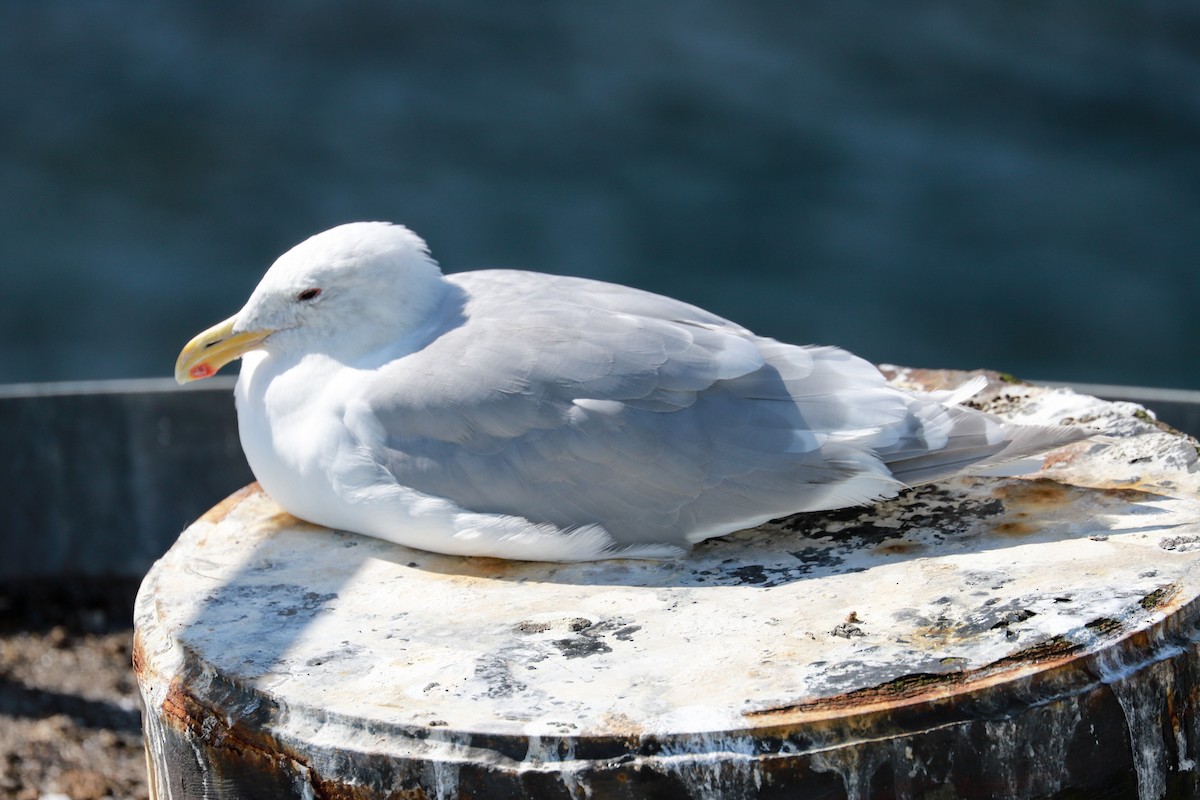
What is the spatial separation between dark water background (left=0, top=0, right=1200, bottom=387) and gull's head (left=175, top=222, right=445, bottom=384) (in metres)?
5.12

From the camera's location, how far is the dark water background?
844 centimetres

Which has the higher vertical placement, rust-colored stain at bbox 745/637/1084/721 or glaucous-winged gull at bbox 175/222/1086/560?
glaucous-winged gull at bbox 175/222/1086/560

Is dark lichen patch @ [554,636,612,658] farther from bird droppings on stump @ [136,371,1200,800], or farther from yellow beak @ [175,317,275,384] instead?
yellow beak @ [175,317,275,384]

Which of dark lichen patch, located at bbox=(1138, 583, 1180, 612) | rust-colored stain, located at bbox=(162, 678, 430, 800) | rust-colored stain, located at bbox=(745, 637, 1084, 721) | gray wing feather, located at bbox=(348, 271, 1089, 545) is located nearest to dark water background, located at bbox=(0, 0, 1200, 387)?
gray wing feather, located at bbox=(348, 271, 1089, 545)

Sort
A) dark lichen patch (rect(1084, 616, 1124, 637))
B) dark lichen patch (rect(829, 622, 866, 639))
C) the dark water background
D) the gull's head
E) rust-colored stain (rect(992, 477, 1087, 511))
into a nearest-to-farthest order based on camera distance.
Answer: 1. dark lichen patch (rect(1084, 616, 1124, 637))
2. dark lichen patch (rect(829, 622, 866, 639))
3. rust-colored stain (rect(992, 477, 1087, 511))
4. the gull's head
5. the dark water background

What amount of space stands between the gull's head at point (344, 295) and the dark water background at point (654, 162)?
512cm

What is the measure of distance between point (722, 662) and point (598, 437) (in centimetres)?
64

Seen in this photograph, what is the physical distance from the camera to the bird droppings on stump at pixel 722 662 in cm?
238

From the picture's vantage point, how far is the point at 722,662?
260cm

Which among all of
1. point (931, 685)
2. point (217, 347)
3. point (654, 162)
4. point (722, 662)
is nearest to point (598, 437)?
point (722, 662)

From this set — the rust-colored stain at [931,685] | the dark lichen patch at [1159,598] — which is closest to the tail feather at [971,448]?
the dark lichen patch at [1159,598]

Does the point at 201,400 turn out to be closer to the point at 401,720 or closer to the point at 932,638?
the point at 401,720

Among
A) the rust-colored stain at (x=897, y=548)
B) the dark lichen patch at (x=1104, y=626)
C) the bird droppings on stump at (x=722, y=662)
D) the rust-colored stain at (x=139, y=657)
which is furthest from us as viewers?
the rust-colored stain at (x=897, y=548)

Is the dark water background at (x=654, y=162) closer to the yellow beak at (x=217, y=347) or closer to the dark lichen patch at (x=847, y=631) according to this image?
the yellow beak at (x=217, y=347)
